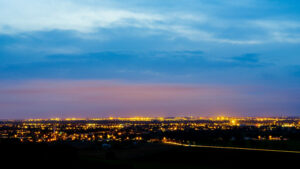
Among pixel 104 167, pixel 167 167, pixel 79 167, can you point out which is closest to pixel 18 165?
pixel 79 167

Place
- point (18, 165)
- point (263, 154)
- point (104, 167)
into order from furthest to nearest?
point (263, 154)
point (104, 167)
point (18, 165)

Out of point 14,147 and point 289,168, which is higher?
point 14,147

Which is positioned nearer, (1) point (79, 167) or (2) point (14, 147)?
(2) point (14, 147)

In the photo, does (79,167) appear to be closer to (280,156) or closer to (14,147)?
(14,147)

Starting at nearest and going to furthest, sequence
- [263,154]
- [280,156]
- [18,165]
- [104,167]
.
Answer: [18,165], [104,167], [280,156], [263,154]

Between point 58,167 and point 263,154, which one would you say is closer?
point 58,167

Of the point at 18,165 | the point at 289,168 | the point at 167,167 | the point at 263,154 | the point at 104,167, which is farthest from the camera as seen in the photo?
the point at 263,154

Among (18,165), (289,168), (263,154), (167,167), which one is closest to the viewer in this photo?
(18,165)

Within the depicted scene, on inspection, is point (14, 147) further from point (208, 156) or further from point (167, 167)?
point (208, 156)

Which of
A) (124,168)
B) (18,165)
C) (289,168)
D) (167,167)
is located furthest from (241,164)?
(18,165)
